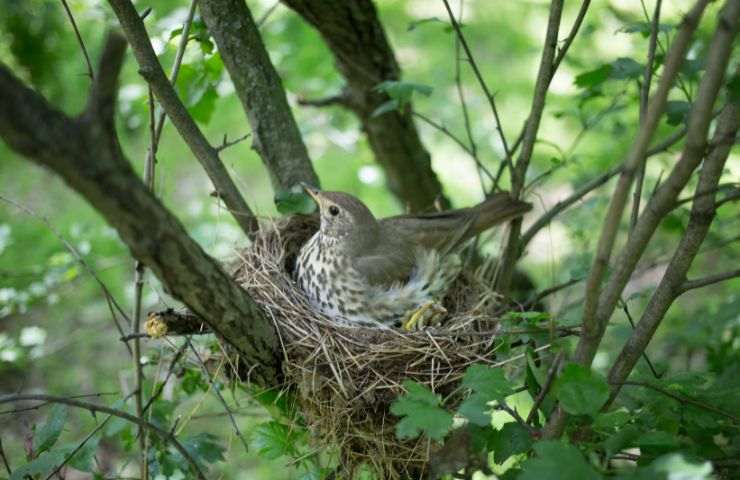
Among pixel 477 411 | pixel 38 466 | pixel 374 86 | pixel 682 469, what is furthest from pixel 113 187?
pixel 374 86

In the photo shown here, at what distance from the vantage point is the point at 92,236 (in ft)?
16.6

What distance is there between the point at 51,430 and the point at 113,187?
46.1 inches

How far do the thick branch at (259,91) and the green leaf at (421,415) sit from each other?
1.72 m

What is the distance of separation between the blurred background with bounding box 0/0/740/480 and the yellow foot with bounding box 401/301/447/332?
853 millimetres

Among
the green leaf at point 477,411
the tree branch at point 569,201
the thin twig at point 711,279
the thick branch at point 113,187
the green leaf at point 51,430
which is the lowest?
the green leaf at point 477,411

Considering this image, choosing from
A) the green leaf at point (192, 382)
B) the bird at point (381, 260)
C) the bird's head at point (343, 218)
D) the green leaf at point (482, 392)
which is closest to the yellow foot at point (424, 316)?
the bird at point (381, 260)

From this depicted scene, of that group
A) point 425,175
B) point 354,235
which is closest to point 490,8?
point 425,175

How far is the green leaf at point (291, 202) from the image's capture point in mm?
3197

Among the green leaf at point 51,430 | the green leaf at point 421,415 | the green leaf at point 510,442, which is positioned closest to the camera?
the green leaf at point 421,415

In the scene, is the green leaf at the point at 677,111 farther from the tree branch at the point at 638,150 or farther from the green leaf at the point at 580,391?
the green leaf at the point at 580,391

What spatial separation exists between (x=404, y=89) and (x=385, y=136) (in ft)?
3.97

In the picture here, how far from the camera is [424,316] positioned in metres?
3.35

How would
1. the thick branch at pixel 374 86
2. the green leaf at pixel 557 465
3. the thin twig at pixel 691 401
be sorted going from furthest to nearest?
the thick branch at pixel 374 86 → the thin twig at pixel 691 401 → the green leaf at pixel 557 465

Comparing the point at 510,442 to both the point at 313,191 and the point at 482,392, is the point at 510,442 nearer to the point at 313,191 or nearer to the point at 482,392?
the point at 482,392
